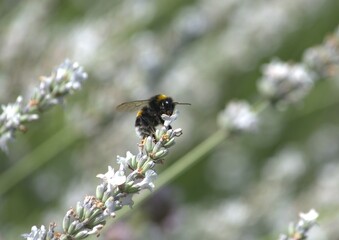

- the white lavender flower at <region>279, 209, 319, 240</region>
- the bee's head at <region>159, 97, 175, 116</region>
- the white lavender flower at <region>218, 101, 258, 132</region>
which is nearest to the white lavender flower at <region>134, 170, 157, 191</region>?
the white lavender flower at <region>279, 209, 319, 240</region>

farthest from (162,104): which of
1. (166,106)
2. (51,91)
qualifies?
(51,91)

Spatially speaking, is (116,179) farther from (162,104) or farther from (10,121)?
(162,104)

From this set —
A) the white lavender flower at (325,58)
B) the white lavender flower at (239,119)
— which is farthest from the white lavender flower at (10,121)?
the white lavender flower at (325,58)

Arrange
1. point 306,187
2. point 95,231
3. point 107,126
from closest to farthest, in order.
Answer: point 95,231
point 107,126
point 306,187

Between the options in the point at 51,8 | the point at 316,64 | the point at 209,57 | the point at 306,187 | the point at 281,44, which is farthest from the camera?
the point at 281,44

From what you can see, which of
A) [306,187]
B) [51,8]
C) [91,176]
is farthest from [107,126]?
[306,187]

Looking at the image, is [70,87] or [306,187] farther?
[306,187]

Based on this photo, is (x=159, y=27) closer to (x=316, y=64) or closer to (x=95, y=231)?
(x=316, y=64)

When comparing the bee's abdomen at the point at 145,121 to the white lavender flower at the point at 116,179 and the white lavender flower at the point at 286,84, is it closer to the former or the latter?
the white lavender flower at the point at 116,179
